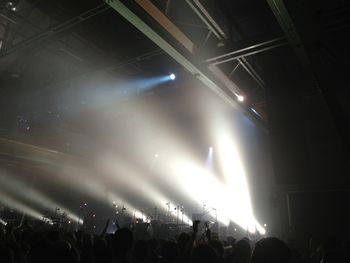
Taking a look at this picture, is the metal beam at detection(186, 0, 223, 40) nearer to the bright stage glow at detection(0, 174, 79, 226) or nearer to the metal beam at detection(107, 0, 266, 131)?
the metal beam at detection(107, 0, 266, 131)

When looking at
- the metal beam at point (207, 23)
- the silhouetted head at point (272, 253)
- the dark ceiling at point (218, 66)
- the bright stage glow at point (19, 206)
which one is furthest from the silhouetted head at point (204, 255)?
the bright stage glow at point (19, 206)

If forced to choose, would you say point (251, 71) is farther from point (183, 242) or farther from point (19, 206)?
point (19, 206)

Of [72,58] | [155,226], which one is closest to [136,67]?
[72,58]

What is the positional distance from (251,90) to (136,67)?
11.1 feet

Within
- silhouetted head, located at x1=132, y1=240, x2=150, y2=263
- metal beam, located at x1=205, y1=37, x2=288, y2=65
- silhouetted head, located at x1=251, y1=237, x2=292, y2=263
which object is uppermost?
metal beam, located at x1=205, y1=37, x2=288, y2=65

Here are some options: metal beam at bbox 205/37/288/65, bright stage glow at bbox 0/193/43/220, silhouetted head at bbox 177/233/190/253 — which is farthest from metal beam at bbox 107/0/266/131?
bright stage glow at bbox 0/193/43/220

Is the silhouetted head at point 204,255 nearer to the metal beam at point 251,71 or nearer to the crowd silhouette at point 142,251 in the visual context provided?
the crowd silhouette at point 142,251

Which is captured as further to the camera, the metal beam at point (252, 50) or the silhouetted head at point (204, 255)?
the metal beam at point (252, 50)

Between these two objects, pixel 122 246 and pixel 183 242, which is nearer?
pixel 122 246

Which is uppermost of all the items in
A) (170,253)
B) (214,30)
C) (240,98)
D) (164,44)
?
(214,30)

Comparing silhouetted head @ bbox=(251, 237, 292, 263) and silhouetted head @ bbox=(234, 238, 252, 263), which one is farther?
silhouetted head @ bbox=(234, 238, 252, 263)

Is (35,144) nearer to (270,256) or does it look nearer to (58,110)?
(58,110)

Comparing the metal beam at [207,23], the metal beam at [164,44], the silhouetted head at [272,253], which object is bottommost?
the silhouetted head at [272,253]

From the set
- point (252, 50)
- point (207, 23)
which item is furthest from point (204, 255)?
point (207, 23)
